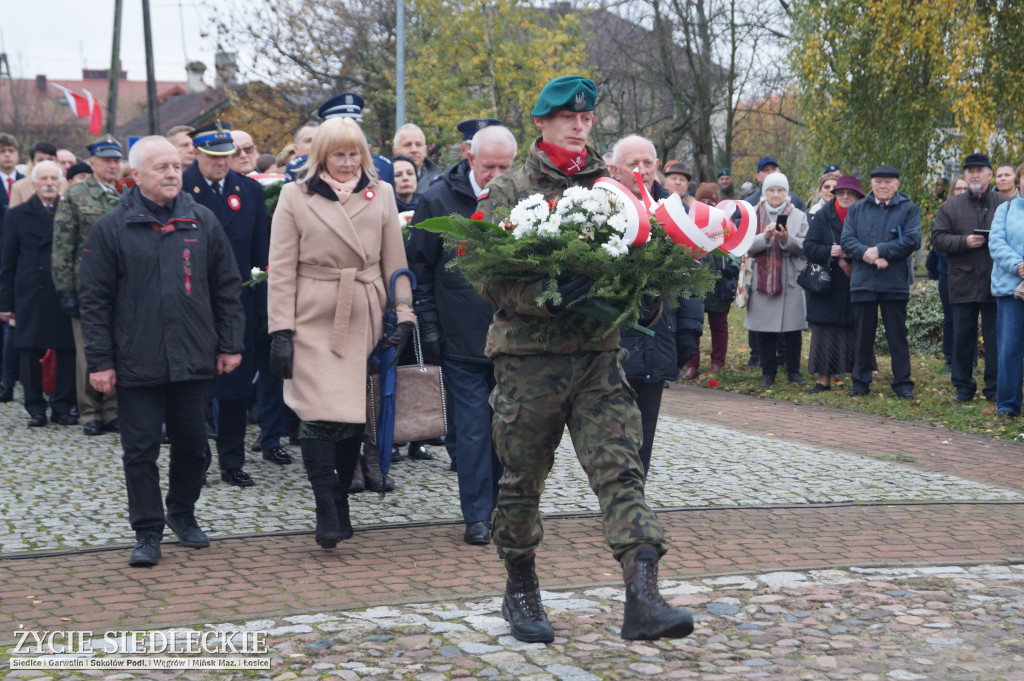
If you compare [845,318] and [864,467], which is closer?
[864,467]

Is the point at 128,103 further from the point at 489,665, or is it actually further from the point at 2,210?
the point at 489,665

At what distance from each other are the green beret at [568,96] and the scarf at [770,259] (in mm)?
8707

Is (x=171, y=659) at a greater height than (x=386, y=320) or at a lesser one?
lesser

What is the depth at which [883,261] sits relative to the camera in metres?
12.1

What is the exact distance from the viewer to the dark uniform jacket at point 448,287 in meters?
6.66

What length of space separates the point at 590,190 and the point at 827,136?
14.3m

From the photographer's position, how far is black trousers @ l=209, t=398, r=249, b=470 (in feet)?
26.8

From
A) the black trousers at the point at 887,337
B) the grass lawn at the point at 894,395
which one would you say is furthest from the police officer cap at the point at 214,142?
the black trousers at the point at 887,337

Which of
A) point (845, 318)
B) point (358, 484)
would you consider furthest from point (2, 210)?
point (845, 318)

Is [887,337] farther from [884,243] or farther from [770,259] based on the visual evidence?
[770,259]

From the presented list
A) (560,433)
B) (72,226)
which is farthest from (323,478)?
(72,226)

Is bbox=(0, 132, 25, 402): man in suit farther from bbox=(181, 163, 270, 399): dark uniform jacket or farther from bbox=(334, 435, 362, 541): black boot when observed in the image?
bbox=(334, 435, 362, 541): black boot

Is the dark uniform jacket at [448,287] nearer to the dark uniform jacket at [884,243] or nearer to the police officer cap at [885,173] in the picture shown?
the dark uniform jacket at [884,243]

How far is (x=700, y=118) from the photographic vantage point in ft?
106
